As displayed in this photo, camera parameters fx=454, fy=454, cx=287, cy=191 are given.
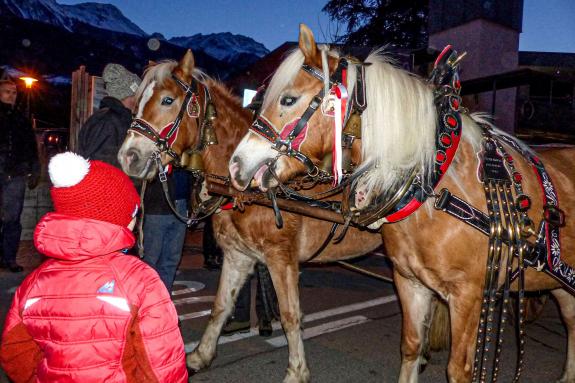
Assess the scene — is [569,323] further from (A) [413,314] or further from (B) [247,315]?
(B) [247,315]

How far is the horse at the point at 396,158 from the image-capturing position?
Result: 226 centimetres

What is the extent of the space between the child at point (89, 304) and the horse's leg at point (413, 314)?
1517 millimetres

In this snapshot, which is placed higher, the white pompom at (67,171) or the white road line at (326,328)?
the white pompom at (67,171)

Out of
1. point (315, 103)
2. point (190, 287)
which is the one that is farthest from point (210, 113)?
point (190, 287)

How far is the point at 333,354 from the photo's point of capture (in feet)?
12.6

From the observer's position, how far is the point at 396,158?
226 centimetres

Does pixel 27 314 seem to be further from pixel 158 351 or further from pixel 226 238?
pixel 226 238

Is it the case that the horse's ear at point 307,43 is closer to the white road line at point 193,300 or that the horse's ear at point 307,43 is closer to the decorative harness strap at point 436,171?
the decorative harness strap at point 436,171

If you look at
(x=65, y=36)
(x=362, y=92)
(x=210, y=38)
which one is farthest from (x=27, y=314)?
(x=210, y=38)

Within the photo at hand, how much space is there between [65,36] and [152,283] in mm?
56861

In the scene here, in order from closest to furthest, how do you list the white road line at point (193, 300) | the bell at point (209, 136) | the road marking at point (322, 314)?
1. the bell at point (209, 136)
2. the road marking at point (322, 314)
3. the white road line at point (193, 300)

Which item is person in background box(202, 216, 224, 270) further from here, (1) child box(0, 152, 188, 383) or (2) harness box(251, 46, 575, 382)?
(1) child box(0, 152, 188, 383)

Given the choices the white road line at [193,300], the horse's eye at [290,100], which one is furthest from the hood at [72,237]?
the white road line at [193,300]

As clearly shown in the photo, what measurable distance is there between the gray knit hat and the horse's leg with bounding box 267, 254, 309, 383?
1690 millimetres
